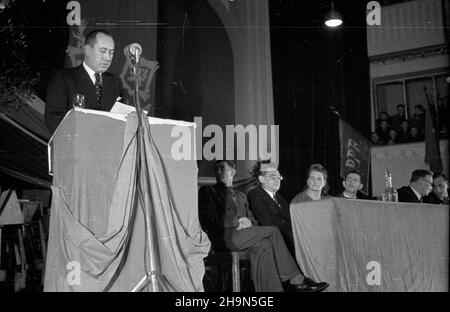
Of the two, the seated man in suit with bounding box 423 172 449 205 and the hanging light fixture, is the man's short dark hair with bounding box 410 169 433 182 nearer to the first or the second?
the seated man in suit with bounding box 423 172 449 205

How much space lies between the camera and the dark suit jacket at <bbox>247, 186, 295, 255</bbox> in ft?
11.5

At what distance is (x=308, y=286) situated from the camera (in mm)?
3133

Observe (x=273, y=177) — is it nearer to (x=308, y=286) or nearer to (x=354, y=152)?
(x=354, y=152)

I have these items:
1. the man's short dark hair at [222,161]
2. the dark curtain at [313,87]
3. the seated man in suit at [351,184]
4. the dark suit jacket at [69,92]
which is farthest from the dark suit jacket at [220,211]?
the dark suit jacket at [69,92]

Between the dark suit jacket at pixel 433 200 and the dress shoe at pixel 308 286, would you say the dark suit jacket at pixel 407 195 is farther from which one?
the dress shoe at pixel 308 286

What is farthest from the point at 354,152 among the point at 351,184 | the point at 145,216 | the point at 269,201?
the point at 145,216

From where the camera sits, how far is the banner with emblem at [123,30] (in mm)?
3559

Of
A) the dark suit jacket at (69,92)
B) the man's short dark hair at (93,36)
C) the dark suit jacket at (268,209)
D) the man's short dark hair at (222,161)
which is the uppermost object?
the man's short dark hair at (93,36)

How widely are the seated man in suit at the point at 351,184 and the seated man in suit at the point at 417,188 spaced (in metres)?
0.26

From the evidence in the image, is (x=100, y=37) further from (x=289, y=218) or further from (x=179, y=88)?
(x=289, y=218)

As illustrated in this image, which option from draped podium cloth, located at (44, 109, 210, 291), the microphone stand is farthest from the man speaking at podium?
the microphone stand

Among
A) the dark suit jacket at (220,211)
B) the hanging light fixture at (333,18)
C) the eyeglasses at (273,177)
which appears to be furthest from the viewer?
the hanging light fixture at (333,18)

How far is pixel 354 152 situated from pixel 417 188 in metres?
0.45
